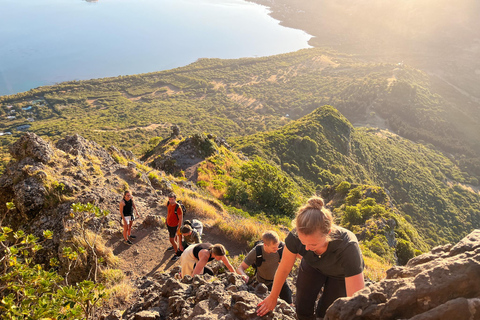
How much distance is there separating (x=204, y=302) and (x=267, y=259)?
3.66 ft

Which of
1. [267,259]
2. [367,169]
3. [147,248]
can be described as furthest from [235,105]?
[267,259]

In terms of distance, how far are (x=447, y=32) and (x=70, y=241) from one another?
193917 millimetres

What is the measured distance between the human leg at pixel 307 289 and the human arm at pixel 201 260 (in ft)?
6.27

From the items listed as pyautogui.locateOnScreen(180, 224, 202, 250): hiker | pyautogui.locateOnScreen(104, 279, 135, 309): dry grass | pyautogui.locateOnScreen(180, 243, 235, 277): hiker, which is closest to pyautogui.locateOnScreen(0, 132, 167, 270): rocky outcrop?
pyautogui.locateOnScreen(104, 279, 135, 309): dry grass

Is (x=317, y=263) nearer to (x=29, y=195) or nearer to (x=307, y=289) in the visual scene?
(x=307, y=289)

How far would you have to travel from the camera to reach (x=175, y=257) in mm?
7008

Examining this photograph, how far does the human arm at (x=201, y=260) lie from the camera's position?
443 cm

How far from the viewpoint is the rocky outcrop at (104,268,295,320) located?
305cm

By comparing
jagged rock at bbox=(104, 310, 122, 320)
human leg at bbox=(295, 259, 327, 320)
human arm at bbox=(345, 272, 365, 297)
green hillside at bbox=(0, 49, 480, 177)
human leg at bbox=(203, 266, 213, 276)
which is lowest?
green hillside at bbox=(0, 49, 480, 177)

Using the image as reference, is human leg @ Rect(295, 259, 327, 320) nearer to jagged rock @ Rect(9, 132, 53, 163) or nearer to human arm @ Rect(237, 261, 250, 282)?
human arm @ Rect(237, 261, 250, 282)

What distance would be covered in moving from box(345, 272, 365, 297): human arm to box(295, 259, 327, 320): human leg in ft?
1.20

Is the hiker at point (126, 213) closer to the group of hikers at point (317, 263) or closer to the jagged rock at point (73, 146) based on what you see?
→ the jagged rock at point (73, 146)

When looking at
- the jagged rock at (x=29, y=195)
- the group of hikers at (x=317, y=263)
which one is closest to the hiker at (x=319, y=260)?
the group of hikers at (x=317, y=263)

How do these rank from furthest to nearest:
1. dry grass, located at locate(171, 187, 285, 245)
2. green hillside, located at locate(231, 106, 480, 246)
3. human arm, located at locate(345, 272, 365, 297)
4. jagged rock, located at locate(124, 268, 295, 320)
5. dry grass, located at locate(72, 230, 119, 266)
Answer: green hillside, located at locate(231, 106, 480, 246) → dry grass, located at locate(171, 187, 285, 245) → dry grass, located at locate(72, 230, 119, 266) → jagged rock, located at locate(124, 268, 295, 320) → human arm, located at locate(345, 272, 365, 297)
